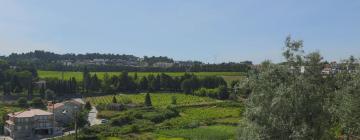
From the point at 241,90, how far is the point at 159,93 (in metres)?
92.6

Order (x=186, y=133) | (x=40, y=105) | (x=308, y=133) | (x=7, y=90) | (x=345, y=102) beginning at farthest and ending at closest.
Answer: (x=7, y=90)
(x=40, y=105)
(x=186, y=133)
(x=345, y=102)
(x=308, y=133)

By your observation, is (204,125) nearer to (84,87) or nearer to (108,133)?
(108,133)

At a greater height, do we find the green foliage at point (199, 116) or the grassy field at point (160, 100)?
the grassy field at point (160, 100)

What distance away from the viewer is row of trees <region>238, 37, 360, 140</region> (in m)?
19.3

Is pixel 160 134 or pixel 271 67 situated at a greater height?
pixel 271 67

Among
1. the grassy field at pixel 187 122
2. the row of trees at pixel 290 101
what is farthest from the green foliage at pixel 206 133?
the row of trees at pixel 290 101

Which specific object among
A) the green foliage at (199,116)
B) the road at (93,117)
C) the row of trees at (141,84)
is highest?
the row of trees at (141,84)

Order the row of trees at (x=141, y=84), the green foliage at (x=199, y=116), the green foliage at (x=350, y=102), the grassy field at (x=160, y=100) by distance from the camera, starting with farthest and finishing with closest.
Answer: the row of trees at (x=141, y=84), the grassy field at (x=160, y=100), the green foliage at (x=199, y=116), the green foliage at (x=350, y=102)

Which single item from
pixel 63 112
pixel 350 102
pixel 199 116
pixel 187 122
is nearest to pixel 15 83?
pixel 63 112

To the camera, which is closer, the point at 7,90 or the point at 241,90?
the point at 241,90

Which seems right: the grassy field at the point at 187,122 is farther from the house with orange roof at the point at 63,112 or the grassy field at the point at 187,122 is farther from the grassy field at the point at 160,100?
the house with orange roof at the point at 63,112

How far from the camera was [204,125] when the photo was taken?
65938 millimetres

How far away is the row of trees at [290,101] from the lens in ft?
63.4

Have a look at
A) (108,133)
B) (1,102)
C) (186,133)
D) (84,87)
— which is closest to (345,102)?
(186,133)
